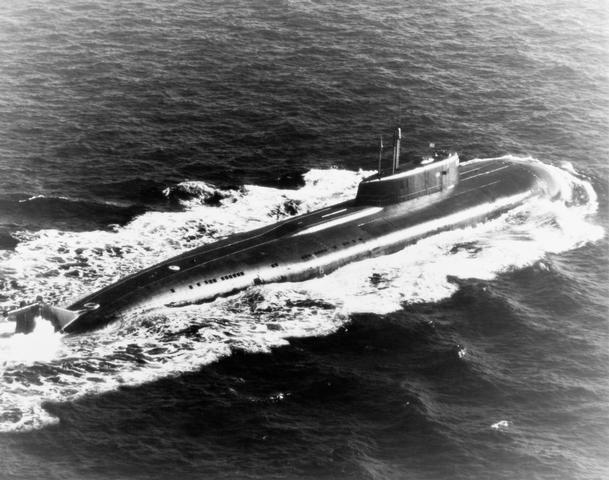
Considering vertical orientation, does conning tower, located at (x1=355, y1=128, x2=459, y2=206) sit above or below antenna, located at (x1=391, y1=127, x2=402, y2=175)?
below

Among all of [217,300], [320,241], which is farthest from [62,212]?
[320,241]

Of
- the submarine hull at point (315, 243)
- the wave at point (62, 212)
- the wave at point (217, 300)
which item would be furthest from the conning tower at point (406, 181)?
the wave at point (62, 212)

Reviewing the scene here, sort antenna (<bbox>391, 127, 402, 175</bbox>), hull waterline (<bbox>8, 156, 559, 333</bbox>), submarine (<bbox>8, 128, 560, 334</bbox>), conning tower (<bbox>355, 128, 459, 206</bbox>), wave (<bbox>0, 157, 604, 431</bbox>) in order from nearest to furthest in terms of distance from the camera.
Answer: wave (<bbox>0, 157, 604, 431</bbox>), submarine (<bbox>8, 128, 560, 334</bbox>), hull waterline (<bbox>8, 156, 559, 333</bbox>), antenna (<bbox>391, 127, 402, 175</bbox>), conning tower (<bbox>355, 128, 459, 206</bbox>)

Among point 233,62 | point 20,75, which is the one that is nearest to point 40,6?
point 20,75

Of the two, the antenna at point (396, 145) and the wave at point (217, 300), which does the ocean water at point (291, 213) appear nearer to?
the wave at point (217, 300)

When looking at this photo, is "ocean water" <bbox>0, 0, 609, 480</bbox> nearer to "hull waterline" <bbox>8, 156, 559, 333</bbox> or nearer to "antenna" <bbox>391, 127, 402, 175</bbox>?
"hull waterline" <bbox>8, 156, 559, 333</bbox>

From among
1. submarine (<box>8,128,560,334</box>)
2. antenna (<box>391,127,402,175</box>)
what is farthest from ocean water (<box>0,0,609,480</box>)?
antenna (<box>391,127,402,175</box>)

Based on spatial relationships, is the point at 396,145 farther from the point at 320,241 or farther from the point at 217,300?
the point at 217,300
